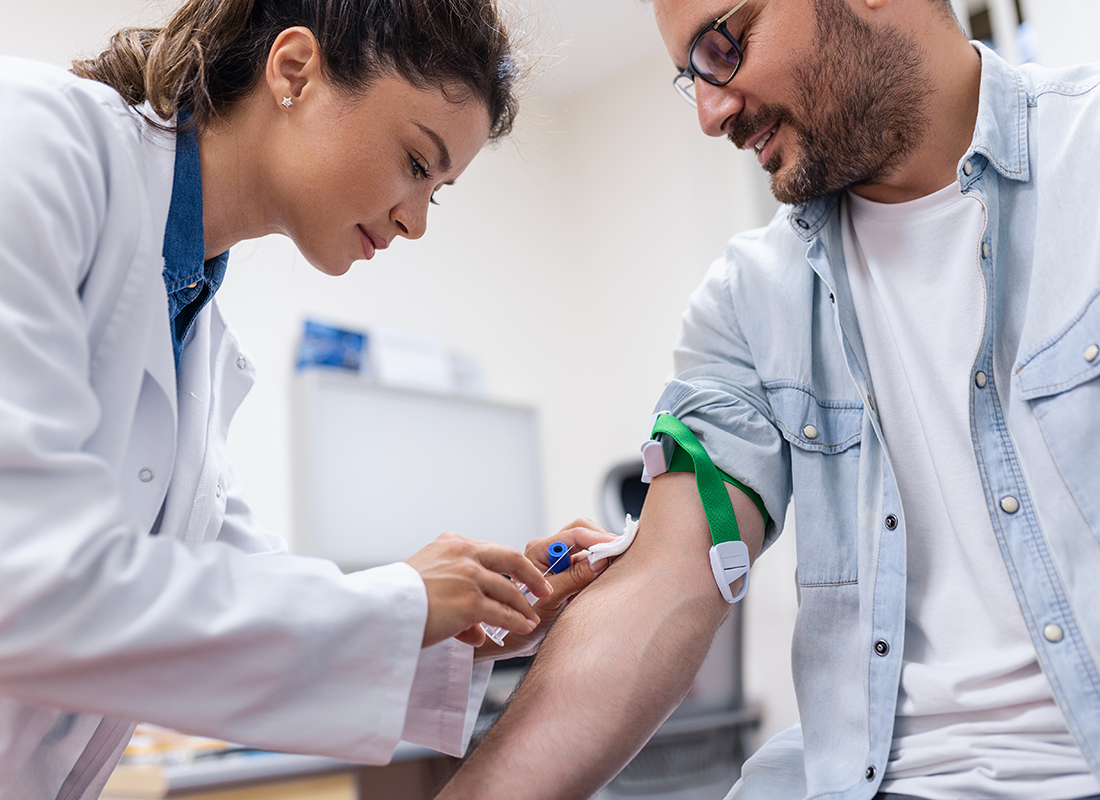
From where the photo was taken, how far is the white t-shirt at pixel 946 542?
0.93 m

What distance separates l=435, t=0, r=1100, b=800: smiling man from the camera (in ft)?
3.10

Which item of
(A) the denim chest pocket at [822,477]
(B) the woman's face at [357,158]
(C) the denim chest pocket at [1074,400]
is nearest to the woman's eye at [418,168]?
(B) the woman's face at [357,158]

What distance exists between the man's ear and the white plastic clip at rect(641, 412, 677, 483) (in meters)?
0.58

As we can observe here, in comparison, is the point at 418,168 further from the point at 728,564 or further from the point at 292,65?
the point at 728,564

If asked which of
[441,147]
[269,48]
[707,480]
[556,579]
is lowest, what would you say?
[556,579]

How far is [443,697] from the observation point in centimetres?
102

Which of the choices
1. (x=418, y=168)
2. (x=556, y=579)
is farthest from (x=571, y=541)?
(x=418, y=168)

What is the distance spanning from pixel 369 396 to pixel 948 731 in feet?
8.28

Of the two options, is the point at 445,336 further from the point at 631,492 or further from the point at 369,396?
the point at 631,492

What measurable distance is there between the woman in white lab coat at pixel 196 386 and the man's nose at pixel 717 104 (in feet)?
0.89

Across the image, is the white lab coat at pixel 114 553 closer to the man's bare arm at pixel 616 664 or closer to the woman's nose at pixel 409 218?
the man's bare arm at pixel 616 664

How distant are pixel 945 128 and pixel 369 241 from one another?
2.50ft

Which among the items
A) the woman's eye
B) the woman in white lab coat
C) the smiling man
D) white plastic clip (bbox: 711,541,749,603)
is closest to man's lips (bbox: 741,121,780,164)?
the smiling man

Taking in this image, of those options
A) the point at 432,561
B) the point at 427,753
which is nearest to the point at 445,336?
the point at 427,753
